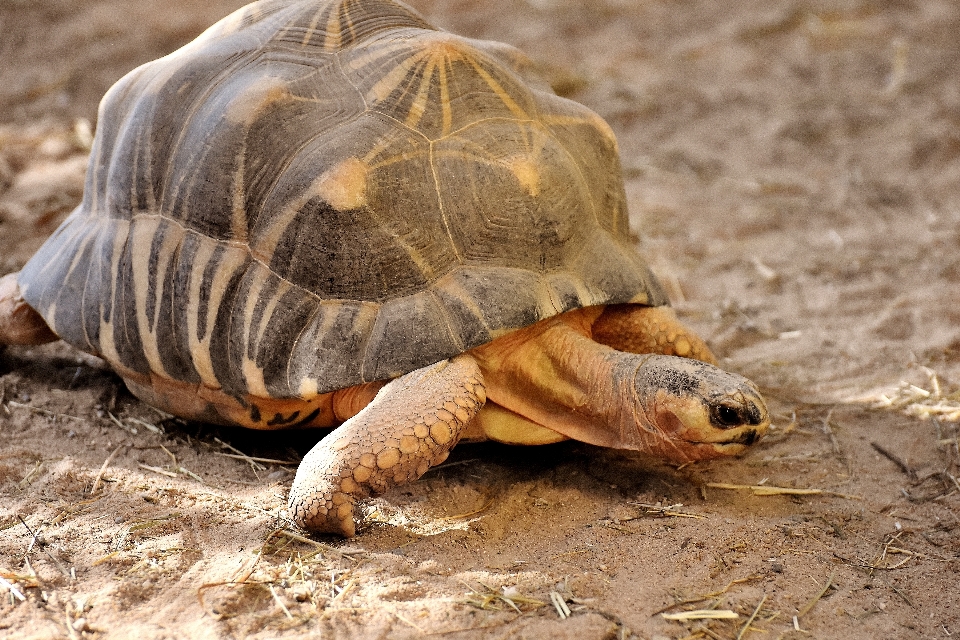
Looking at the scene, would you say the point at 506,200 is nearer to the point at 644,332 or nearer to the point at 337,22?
the point at 644,332

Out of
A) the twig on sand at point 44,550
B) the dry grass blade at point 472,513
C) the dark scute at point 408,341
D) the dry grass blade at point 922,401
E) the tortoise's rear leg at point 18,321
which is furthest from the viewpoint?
the tortoise's rear leg at point 18,321

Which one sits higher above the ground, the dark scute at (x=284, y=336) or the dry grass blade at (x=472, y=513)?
the dark scute at (x=284, y=336)

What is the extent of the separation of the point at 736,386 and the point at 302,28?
1642 mm

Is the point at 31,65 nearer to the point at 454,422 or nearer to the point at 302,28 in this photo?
the point at 302,28

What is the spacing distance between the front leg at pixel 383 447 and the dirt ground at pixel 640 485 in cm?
10

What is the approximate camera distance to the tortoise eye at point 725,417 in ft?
7.56

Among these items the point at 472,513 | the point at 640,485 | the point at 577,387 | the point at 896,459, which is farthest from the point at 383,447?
the point at 896,459

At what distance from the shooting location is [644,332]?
2.81 m

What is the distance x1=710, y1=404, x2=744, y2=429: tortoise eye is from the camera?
2.30m

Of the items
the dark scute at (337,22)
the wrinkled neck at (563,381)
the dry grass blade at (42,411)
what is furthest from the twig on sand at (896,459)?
the dry grass blade at (42,411)

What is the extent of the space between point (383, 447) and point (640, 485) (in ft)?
2.82

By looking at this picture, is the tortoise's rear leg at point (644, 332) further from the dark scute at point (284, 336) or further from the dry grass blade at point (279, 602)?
the dry grass blade at point (279, 602)

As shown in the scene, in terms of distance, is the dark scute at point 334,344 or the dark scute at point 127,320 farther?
the dark scute at point 127,320

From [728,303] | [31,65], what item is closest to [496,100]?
[728,303]
